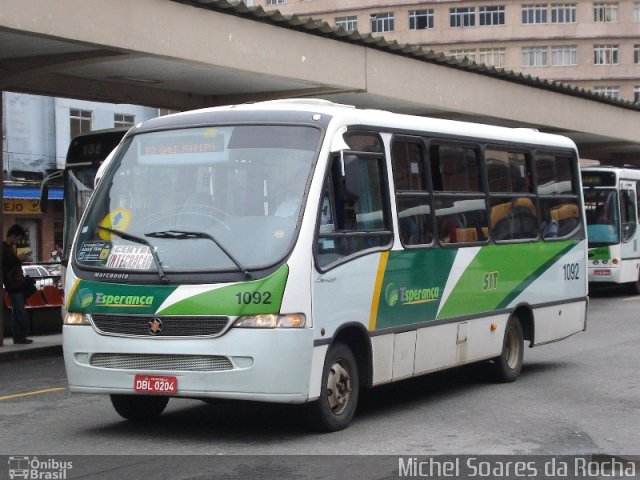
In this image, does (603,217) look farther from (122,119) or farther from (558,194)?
(122,119)

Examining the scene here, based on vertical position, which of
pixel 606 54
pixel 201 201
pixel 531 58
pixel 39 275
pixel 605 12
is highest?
pixel 605 12

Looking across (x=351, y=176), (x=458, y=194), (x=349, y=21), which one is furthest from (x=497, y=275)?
(x=349, y=21)

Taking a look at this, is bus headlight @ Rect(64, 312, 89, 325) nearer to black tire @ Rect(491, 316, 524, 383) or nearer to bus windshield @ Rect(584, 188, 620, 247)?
black tire @ Rect(491, 316, 524, 383)

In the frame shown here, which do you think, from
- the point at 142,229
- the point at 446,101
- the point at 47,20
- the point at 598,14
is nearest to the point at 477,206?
the point at 142,229

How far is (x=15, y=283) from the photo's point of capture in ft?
60.2

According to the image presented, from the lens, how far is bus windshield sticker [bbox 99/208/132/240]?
10.1m

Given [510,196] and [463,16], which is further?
[463,16]

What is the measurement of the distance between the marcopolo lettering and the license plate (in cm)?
56

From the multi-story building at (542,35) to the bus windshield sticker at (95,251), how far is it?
80310 mm

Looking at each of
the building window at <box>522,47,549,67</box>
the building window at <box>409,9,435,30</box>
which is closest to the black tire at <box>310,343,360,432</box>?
the building window at <box>522,47,549,67</box>

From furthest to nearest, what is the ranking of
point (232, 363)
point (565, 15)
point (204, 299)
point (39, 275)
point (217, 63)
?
point (565, 15), point (39, 275), point (217, 63), point (204, 299), point (232, 363)

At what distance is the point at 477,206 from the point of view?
1275 centimetres

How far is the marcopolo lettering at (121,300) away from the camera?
376 inches

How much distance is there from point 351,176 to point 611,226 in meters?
19.9
